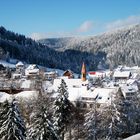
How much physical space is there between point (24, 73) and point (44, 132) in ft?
367

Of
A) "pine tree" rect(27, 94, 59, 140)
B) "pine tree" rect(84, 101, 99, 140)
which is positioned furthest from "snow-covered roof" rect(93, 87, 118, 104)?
"pine tree" rect(27, 94, 59, 140)

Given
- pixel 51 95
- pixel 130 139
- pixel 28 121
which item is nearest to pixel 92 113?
pixel 28 121

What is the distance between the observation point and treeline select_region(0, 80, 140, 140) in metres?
32.4

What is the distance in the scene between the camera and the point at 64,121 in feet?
152

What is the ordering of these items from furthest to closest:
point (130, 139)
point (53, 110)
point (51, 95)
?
point (51, 95)
point (53, 110)
point (130, 139)

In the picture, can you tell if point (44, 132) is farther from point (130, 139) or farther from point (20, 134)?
point (130, 139)

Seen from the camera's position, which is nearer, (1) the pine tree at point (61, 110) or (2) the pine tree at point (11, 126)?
(2) the pine tree at point (11, 126)

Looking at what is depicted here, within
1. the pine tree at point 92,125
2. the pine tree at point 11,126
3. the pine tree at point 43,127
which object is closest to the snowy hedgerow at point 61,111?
the pine tree at point 92,125

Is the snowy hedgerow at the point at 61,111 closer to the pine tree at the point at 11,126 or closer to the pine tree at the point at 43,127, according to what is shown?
the pine tree at the point at 43,127

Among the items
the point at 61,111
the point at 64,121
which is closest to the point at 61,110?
the point at 61,111

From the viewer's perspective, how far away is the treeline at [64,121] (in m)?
32.4

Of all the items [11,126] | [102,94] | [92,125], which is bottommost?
[92,125]

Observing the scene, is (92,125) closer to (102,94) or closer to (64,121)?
(64,121)

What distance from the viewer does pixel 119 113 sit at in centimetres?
4591
